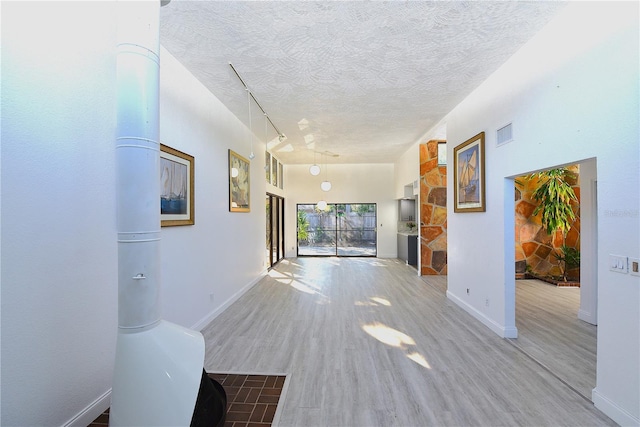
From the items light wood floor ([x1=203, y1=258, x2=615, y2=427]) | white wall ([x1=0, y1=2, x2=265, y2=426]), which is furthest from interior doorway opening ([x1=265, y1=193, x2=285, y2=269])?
white wall ([x1=0, y1=2, x2=265, y2=426])

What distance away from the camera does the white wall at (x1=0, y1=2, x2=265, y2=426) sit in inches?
59.2

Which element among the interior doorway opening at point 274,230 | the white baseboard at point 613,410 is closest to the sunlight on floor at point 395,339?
the white baseboard at point 613,410

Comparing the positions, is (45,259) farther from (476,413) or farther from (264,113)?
(264,113)

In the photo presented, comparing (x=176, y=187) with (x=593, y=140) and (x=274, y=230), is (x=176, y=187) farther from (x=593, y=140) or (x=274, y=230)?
(x=274, y=230)

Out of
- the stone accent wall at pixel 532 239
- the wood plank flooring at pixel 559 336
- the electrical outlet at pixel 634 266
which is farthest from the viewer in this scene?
the stone accent wall at pixel 532 239

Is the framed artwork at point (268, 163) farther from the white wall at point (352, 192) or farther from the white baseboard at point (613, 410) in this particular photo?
the white baseboard at point (613, 410)

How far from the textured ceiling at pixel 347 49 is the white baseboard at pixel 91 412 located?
2882 millimetres

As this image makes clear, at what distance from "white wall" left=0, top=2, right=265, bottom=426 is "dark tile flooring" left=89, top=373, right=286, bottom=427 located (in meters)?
0.48

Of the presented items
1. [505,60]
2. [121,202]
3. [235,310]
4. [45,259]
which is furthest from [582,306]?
[45,259]

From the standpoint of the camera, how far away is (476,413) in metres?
1.99

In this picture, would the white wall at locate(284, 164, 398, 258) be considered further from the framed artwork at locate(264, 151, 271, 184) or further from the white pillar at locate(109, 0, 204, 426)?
the white pillar at locate(109, 0, 204, 426)

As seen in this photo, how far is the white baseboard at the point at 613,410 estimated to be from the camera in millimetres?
1829

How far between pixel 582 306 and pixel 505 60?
3.29m

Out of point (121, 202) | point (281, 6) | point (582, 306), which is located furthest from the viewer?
point (582, 306)
